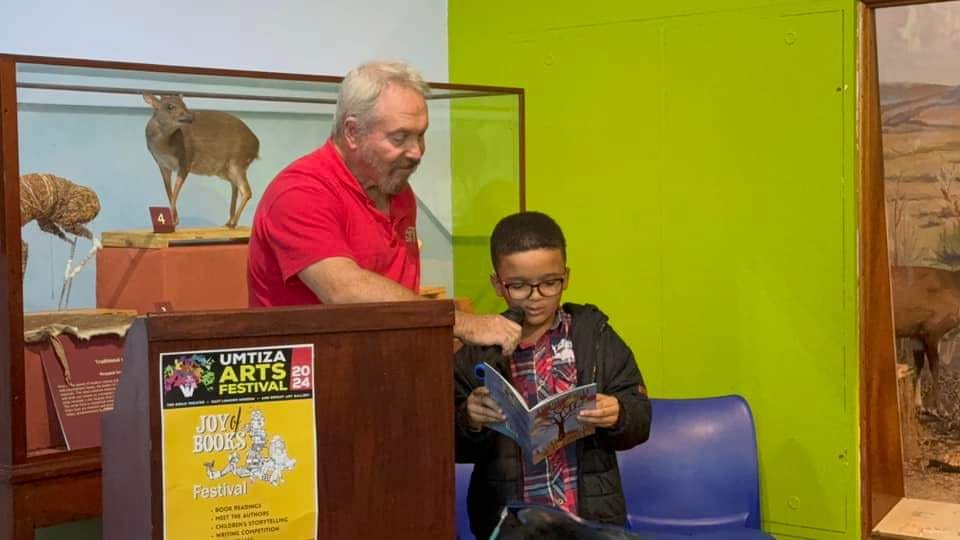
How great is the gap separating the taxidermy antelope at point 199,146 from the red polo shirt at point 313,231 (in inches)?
31.0

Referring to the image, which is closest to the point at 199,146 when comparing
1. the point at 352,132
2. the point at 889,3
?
the point at 352,132

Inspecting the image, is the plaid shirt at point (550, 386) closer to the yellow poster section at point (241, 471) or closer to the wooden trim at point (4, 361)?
the yellow poster section at point (241, 471)

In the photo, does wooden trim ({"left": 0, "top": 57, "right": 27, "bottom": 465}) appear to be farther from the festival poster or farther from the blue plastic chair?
the blue plastic chair

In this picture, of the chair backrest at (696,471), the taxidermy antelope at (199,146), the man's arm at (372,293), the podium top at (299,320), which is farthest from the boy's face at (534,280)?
the chair backrest at (696,471)

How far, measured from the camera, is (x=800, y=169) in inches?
139

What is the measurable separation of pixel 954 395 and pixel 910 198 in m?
0.59

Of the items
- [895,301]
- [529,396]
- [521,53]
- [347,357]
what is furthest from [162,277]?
[895,301]

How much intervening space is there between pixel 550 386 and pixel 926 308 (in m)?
1.60

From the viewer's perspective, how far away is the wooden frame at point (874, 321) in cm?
340

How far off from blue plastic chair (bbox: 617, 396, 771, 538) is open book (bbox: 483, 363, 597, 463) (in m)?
1.21

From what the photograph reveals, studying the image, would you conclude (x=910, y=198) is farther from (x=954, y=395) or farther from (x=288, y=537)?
(x=288, y=537)

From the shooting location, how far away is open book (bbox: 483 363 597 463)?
2.06m

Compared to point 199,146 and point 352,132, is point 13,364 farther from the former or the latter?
point 352,132

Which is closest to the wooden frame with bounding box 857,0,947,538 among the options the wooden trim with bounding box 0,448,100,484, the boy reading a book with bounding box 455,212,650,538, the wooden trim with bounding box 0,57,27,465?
the boy reading a book with bounding box 455,212,650,538
